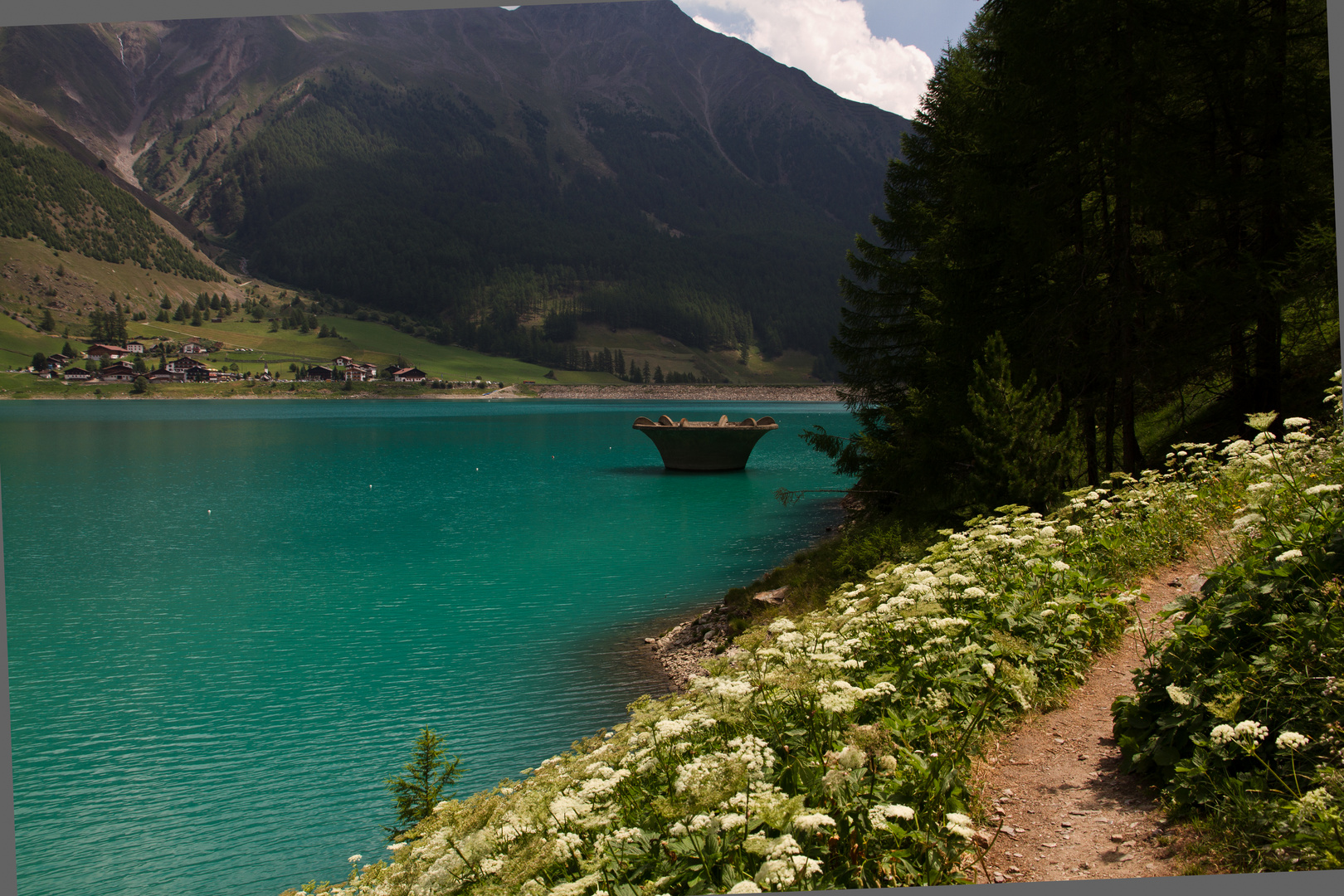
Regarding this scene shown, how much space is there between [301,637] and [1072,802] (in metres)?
17.0

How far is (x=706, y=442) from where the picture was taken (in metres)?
50.3

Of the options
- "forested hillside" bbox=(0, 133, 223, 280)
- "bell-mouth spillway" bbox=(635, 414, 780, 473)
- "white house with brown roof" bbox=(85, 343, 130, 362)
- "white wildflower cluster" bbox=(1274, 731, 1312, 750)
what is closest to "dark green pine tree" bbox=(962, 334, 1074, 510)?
"white wildflower cluster" bbox=(1274, 731, 1312, 750)

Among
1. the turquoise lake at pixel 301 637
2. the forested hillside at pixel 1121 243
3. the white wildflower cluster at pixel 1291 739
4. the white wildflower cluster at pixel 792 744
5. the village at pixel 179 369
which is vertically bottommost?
the turquoise lake at pixel 301 637

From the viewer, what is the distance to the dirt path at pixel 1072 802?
3906mm

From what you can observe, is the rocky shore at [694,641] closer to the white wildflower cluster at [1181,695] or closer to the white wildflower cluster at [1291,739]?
the white wildflower cluster at [1181,695]

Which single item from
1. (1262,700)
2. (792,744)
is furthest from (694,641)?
(1262,700)

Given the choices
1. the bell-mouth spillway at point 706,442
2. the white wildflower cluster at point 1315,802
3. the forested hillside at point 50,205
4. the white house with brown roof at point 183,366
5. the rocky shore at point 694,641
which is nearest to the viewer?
the white wildflower cluster at point 1315,802

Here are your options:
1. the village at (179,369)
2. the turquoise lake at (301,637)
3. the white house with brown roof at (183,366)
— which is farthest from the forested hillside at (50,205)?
the turquoise lake at (301,637)

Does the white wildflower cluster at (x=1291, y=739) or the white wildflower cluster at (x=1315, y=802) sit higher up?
the white wildflower cluster at (x=1291, y=739)

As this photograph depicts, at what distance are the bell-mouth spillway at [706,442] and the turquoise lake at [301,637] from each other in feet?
12.4

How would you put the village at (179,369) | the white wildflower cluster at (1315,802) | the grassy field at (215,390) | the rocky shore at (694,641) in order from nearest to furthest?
the white wildflower cluster at (1315,802) < the rocky shore at (694,641) < the grassy field at (215,390) < the village at (179,369)

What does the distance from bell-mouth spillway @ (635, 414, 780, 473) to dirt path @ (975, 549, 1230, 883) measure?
44450mm

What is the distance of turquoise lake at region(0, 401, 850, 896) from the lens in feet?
31.4

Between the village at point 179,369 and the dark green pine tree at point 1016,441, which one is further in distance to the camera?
the village at point 179,369
